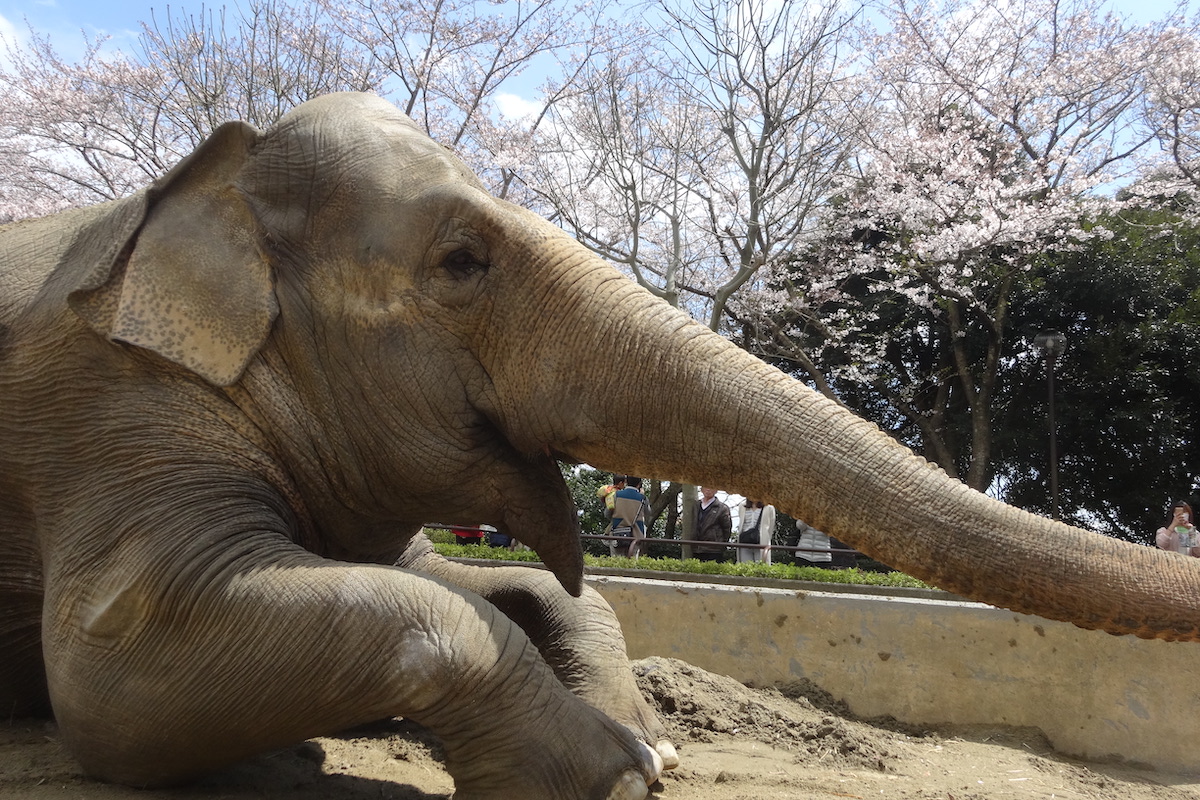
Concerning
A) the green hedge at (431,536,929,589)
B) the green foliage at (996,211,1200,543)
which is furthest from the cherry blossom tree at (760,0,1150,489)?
the green hedge at (431,536,929,589)

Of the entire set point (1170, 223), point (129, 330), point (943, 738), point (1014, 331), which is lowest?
point (943, 738)

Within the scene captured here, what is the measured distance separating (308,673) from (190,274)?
4.14 ft

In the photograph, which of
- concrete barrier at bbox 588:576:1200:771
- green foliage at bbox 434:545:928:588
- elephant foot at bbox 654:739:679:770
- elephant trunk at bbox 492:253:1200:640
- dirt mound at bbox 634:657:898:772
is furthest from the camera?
green foliage at bbox 434:545:928:588

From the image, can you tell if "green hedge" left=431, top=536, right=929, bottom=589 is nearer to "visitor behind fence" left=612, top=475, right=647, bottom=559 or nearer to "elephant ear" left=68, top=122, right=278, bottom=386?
"visitor behind fence" left=612, top=475, right=647, bottom=559

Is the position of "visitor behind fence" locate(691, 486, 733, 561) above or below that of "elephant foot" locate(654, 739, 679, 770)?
above

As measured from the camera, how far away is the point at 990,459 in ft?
70.7

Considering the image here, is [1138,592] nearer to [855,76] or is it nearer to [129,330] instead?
[129,330]

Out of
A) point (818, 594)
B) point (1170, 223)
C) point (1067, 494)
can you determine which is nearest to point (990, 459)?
point (1067, 494)

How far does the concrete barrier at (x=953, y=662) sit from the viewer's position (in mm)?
4902

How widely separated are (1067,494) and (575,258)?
20074mm

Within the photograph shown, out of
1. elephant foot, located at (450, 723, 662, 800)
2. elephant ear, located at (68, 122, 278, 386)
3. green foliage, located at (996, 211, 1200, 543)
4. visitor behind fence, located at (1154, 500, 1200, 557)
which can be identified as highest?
green foliage, located at (996, 211, 1200, 543)

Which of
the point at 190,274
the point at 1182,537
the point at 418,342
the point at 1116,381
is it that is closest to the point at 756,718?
the point at 418,342

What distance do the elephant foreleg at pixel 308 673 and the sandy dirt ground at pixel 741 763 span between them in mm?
302

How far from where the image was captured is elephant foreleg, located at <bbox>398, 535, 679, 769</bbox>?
368 cm
